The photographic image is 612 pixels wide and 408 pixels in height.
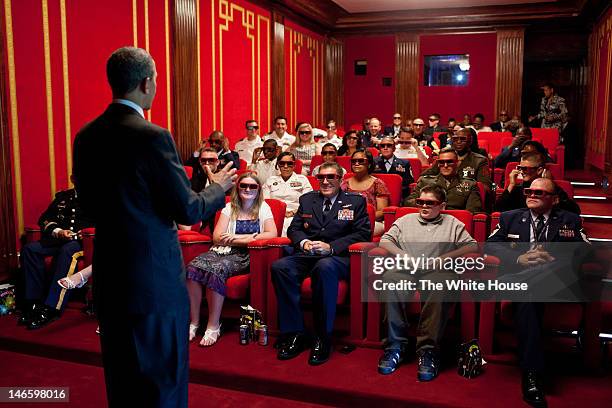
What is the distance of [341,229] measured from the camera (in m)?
3.35

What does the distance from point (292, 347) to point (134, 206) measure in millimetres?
1733

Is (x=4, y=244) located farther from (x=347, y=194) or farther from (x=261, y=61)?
(x=261, y=61)

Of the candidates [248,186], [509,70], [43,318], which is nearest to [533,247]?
[248,186]

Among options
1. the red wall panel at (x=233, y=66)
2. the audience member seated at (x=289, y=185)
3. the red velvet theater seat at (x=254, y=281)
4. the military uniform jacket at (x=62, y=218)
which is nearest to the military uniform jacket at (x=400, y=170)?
the audience member seated at (x=289, y=185)

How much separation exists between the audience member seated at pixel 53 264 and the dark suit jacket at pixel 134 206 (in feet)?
6.94

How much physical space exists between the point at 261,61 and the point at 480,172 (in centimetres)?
404

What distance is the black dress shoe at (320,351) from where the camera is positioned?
2.90 meters

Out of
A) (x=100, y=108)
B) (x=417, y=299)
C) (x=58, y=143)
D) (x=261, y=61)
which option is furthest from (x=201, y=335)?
(x=261, y=61)

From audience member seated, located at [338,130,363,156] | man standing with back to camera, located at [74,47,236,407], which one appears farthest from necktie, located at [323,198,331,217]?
audience member seated, located at [338,130,363,156]

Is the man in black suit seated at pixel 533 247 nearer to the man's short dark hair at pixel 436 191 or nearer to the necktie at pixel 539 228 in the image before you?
the necktie at pixel 539 228

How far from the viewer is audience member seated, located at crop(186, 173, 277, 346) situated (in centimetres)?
321

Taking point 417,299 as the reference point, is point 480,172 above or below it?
above

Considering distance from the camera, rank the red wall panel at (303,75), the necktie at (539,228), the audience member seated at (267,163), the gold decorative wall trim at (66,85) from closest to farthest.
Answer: the necktie at (539,228), the gold decorative wall trim at (66,85), the audience member seated at (267,163), the red wall panel at (303,75)

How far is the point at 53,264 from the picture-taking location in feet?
12.1
